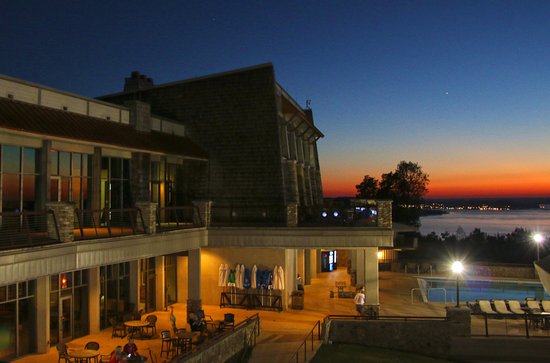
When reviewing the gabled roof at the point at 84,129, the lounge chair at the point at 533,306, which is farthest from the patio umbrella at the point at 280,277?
the lounge chair at the point at 533,306

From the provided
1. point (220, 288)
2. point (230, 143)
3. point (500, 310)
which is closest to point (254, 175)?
point (230, 143)

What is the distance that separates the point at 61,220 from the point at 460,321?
14.6 metres

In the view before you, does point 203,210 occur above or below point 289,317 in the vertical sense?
above

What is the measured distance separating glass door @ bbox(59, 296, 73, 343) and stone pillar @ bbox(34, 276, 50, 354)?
936 millimetres

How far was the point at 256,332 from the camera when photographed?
65.9ft

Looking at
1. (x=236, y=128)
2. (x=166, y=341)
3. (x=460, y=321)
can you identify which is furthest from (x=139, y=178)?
(x=460, y=321)

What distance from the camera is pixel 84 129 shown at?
19.5 m

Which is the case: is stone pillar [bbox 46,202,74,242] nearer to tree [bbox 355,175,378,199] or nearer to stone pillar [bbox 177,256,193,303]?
stone pillar [bbox 177,256,193,303]

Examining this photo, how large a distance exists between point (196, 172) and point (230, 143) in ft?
7.03

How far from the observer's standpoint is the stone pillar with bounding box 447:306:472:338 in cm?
2098

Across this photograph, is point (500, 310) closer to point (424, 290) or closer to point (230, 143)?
point (424, 290)

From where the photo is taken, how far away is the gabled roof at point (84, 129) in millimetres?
16594

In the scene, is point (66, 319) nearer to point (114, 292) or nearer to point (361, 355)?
point (114, 292)

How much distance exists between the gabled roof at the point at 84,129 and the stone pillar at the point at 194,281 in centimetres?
429
